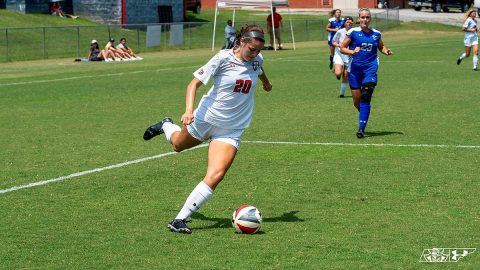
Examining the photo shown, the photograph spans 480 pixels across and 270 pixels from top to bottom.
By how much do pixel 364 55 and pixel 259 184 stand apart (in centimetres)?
602

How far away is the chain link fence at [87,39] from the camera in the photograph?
4678 cm

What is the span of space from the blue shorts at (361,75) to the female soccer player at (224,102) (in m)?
7.65

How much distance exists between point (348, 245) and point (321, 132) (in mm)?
9009

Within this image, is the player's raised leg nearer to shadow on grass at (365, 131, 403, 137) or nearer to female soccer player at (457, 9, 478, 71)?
shadow on grass at (365, 131, 403, 137)

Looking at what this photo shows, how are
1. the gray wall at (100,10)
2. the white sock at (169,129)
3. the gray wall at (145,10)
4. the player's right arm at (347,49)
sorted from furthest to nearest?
the gray wall at (145,10)
the gray wall at (100,10)
the player's right arm at (347,49)
the white sock at (169,129)

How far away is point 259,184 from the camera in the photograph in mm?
12609

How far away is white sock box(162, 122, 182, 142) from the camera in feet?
37.4

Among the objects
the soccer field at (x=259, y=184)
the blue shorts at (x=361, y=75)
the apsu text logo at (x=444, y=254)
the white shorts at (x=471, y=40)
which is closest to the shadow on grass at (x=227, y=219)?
the soccer field at (x=259, y=184)

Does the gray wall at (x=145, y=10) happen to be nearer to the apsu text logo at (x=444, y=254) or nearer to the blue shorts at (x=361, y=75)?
the blue shorts at (x=361, y=75)

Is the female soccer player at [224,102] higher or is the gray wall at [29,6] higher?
the female soccer player at [224,102]

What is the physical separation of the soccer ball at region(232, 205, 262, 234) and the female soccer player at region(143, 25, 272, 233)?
0.42 m

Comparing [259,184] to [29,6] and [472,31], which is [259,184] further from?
[29,6]

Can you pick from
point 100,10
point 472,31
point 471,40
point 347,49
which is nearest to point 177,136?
point 347,49

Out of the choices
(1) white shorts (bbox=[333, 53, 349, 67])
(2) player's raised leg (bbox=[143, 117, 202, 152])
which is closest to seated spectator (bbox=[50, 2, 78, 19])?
(1) white shorts (bbox=[333, 53, 349, 67])
